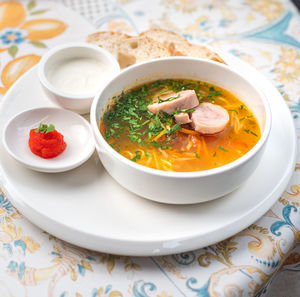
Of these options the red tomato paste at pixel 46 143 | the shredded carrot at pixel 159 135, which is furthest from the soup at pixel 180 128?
the red tomato paste at pixel 46 143

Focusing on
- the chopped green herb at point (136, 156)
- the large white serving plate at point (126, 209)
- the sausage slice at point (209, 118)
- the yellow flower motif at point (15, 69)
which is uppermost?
the sausage slice at point (209, 118)

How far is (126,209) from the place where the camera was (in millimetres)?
1800

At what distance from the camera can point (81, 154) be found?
6.39 ft

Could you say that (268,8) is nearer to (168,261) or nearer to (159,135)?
(159,135)

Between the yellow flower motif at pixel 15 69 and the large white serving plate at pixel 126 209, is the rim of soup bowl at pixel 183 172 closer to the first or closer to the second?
the large white serving plate at pixel 126 209

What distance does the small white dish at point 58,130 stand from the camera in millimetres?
1868

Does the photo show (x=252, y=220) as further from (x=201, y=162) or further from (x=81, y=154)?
(x=81, y=154)

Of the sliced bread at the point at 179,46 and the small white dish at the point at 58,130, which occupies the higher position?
the sliced bread at the point at 179,46

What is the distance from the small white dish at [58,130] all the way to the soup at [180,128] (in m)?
0.12

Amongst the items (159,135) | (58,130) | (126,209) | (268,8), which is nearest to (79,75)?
(58,130)

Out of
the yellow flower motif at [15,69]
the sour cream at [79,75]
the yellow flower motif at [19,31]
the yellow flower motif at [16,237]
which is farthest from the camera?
the yellow flower motif at [19,31]

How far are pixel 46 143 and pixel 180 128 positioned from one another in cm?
68

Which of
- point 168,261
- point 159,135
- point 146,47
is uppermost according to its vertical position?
point 146,47

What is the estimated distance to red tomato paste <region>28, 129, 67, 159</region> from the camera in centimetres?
186
